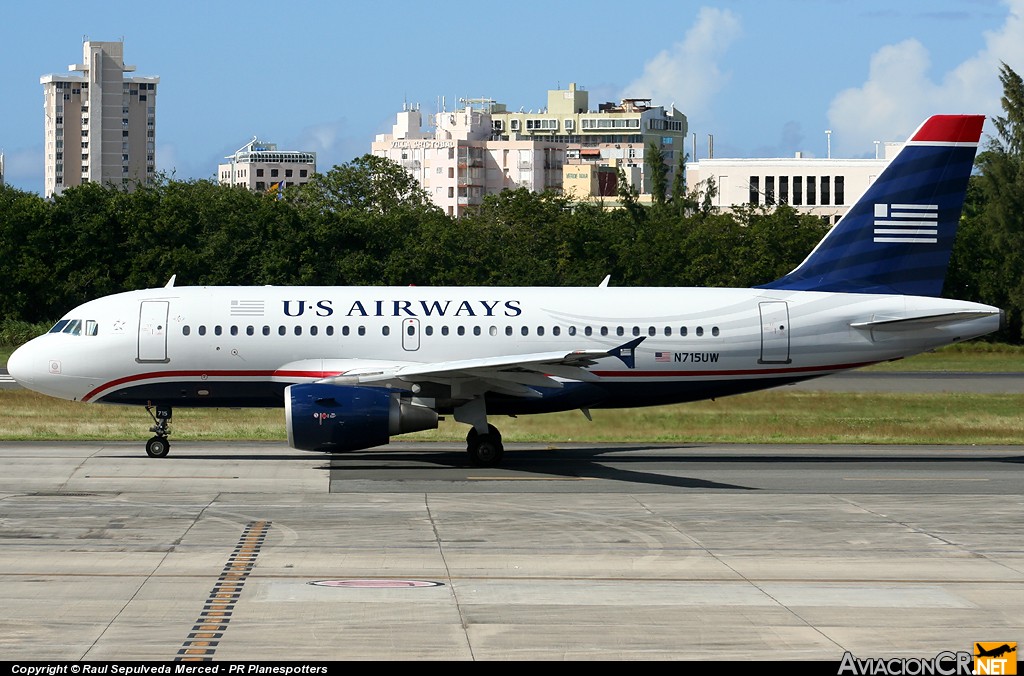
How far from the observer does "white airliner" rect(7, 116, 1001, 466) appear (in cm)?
2988

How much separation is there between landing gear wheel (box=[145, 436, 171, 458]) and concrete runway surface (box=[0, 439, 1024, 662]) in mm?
504

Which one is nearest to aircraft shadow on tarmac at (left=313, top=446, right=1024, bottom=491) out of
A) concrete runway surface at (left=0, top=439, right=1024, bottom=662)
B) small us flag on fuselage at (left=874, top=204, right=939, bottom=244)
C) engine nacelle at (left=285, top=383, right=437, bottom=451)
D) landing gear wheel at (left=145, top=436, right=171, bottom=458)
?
concrete runway surface at (left=0, top=439, right=1024, bottom=662)

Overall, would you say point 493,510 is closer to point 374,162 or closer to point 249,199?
point 249,199

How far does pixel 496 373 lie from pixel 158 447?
26.3 ft

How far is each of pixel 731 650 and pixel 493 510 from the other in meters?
9.78

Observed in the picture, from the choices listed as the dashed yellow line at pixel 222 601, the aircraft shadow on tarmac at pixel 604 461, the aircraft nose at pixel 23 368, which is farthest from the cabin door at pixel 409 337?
the dashed yellow line at pixel 222 601

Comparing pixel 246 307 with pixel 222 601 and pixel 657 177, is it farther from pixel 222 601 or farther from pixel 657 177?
pixel 657 177

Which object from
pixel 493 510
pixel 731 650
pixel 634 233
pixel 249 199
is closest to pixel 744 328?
pixel 493 510

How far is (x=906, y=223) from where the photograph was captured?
32.2 meters

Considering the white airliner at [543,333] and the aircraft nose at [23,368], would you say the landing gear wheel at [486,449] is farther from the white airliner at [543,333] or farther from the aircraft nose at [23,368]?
the aircraft nose at [23,368]

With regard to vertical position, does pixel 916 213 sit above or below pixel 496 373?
above

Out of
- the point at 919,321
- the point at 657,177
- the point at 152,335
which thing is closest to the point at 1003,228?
the point at 657,177

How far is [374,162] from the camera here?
456 feet

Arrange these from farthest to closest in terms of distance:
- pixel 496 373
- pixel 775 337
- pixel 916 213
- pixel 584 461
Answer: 1. pixel 916 213
2. pixel 775 337
3. pixel 584 461
4. pixel 496 373
